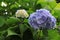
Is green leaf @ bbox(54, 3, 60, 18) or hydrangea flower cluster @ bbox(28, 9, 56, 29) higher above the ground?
green leaf @ bbox(54, 3, 60, 18)

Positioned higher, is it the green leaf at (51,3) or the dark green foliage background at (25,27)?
the green leaf at (51,3)

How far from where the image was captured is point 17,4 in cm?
112

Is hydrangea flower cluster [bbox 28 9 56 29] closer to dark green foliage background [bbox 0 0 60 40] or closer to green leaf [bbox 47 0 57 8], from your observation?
dark green foliage background [bbox 0 0 60 40]

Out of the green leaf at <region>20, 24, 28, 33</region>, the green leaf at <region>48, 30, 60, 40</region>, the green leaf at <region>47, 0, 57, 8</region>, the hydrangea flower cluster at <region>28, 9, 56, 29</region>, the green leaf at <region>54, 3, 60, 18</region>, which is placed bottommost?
the green leaf at <region>48, 30, 60, 40</region>

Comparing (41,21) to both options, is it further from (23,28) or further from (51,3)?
(51,3)

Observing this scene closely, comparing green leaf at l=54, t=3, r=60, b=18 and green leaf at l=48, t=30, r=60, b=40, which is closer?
green leaf at l=48, t=30, r=60, b=40

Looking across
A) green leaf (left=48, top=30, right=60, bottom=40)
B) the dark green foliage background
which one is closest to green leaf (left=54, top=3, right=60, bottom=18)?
the dark green foliage background

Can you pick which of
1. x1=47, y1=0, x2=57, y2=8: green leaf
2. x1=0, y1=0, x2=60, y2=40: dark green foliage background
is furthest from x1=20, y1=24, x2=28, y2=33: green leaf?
x1=47, y1=0, x2=57, y2=8: green leaf

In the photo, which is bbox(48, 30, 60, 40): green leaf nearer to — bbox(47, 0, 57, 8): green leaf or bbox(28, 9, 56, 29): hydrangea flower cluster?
bbox(28, 9, 56, 29): hydrangea flower cluster

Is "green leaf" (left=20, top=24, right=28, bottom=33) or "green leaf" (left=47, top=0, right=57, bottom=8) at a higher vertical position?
"green leaf" (left=47, top=0, right=57, bottom=8)

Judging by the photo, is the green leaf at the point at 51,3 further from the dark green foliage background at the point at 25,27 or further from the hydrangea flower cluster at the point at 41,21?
the hydrangea flower cluster at the point at 41,21

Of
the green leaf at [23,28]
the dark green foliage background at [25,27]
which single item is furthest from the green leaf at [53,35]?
the green leaf at [23,28]

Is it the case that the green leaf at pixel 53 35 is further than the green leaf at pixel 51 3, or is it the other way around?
the green leaf at pixel 51 3

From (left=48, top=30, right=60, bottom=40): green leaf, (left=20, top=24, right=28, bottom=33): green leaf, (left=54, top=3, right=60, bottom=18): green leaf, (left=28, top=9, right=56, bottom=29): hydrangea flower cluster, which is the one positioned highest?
(left=54, top=3, right=60, bottom=18): green leaf
